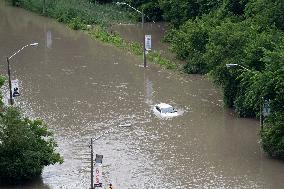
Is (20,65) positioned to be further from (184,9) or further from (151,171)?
(151,171)

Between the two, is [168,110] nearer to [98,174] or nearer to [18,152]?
[18,152]

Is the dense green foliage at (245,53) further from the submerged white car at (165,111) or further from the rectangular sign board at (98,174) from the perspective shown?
the rectangular sign board at (98,174)

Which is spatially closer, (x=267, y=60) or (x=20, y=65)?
(x=267, y=60)

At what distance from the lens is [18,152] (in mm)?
49531

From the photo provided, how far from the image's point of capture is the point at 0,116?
50.0 m

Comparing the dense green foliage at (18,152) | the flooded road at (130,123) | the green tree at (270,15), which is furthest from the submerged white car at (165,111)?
the dense green foliage at (18,152)

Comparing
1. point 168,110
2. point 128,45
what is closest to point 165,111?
point 168,110

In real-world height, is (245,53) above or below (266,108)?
above

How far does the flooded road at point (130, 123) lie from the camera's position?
50812 mm

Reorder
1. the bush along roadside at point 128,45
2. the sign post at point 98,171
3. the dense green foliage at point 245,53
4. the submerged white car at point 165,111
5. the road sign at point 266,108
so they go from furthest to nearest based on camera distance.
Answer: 1. the bush along roadside at point 128,45
2. the submerged white car at point 165,111
3. the road sign at point 266,108
4. the dense green foliage at point 245,53
5. the sign post at point 98,171

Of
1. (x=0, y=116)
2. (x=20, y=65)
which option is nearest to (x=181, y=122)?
(x=0, y=116)

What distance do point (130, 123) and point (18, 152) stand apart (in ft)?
41.2

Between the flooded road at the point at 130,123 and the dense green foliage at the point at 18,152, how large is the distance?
123cm

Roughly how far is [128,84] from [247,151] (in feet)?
58.5
